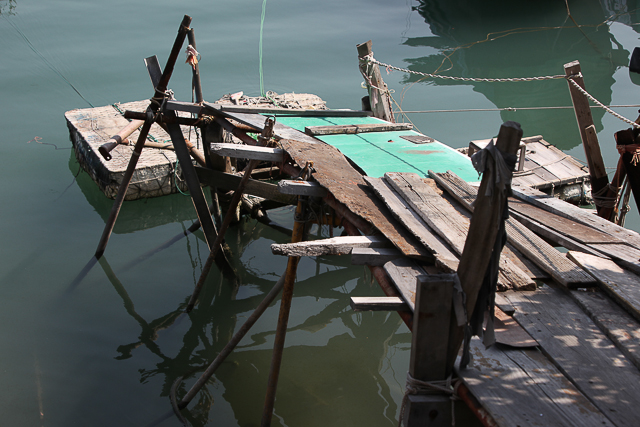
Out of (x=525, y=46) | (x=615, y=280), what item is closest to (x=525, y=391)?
(x=615, y=280)

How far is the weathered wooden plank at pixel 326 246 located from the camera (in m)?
3.03

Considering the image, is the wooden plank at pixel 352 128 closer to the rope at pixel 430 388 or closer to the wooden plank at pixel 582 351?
the wooden plank at pixel 582 351

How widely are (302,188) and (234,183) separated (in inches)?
107

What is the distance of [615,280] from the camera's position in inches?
112

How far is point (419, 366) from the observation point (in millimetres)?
2170

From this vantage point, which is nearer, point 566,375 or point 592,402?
point 592,402

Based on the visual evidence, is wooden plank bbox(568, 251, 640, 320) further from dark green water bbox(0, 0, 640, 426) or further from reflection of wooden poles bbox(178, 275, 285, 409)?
dark green water bbox(0, 0, 640, 426)

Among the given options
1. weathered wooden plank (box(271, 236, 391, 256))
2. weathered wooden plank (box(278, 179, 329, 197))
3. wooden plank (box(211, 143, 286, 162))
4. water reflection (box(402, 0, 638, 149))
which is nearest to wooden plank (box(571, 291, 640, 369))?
weathered wooden plank (box(271, 236, 391, 256))

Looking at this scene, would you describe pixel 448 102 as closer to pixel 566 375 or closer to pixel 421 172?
pixel 421 172

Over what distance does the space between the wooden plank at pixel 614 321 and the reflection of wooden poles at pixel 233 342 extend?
2.27 metres

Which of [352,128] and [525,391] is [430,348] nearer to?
[525,391]

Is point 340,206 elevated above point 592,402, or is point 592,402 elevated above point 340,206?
point 340,206

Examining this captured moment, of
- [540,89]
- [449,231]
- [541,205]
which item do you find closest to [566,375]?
[449,231]

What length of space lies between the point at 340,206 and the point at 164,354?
3568 millimetres
